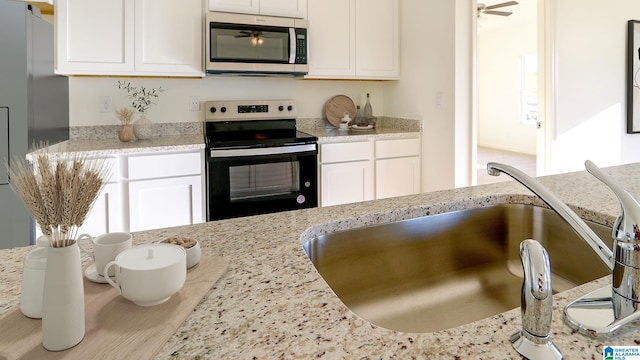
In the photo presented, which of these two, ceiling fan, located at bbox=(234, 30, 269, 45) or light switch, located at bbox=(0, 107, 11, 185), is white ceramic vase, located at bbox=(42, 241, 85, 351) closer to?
light switch, located at bbox=(0, 107, 11, 185)

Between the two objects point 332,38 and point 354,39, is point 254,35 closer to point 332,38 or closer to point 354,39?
point 332,38

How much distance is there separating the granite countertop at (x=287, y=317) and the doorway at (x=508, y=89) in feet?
23.9

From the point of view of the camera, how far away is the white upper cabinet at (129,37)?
254 centimetres

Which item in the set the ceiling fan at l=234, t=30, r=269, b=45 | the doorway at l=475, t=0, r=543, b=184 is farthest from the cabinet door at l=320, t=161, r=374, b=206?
the doorway at l=475, t=0, r=543, b=184

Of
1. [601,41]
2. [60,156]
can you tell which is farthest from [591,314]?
[601,41]

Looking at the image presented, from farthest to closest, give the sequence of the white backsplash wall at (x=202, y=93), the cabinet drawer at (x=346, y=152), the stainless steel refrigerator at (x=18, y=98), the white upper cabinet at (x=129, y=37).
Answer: the cabinet drawer at (x=346, y=152)
the white backsplash wall at (x=202, y=93)
the white upper cabinet at (x=129, y=37)
the stainless steel refrigerator at (x=18, y=98)

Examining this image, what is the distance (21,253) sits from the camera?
88 cm

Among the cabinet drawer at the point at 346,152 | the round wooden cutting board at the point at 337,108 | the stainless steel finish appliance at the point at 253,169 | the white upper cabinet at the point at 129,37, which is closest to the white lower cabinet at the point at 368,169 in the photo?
the cabinet drawer at the point at 346,152

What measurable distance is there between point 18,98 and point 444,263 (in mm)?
2251

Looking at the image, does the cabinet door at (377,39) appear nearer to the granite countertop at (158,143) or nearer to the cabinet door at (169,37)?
the granite countertop at (158,143)

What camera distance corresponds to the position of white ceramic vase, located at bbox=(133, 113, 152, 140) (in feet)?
9.24

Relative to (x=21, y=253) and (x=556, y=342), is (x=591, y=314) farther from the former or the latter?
(x=21, y=253)

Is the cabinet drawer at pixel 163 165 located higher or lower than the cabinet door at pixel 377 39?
lower

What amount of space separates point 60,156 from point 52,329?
22cm
